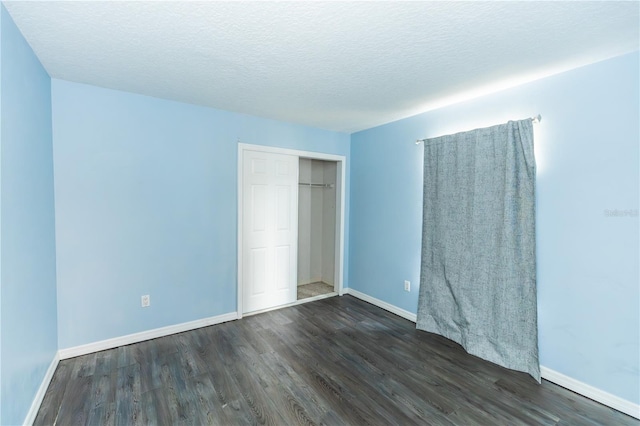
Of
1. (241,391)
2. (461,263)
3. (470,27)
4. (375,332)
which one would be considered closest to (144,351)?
(241,391)

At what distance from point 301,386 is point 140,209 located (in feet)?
6.91

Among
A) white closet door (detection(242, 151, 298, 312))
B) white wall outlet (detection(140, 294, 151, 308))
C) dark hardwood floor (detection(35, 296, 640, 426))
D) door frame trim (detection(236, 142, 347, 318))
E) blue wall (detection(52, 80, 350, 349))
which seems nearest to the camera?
dark hardwood floor (detection(35, 296, 640, 426))

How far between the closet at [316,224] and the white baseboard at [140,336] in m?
1.57

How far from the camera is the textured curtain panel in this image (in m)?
2.30

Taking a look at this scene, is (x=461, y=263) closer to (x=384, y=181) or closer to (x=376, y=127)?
(x=384, y=181)

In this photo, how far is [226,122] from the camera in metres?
3.20

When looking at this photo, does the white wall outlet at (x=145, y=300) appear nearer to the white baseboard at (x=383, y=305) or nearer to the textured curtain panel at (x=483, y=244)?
the white baseboard at (x=383, y=305)

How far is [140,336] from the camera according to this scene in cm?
278

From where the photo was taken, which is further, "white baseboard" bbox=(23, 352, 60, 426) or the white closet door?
the white closet door

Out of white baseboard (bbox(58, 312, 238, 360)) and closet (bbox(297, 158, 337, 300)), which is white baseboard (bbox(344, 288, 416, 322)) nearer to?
closet (bbox(297, 158, 337, 300))

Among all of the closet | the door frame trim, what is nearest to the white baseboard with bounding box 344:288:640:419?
the door frame trim

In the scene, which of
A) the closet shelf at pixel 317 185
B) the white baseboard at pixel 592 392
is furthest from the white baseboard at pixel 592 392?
the closet shelf at pixel 317 185

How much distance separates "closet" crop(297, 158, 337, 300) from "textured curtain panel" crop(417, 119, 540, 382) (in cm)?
181

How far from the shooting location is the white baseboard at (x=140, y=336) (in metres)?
2.50
